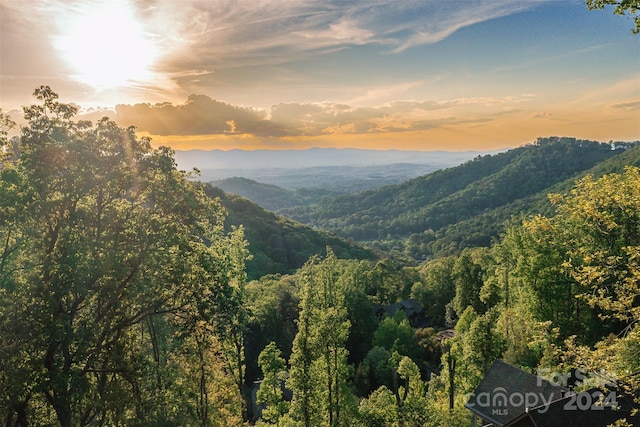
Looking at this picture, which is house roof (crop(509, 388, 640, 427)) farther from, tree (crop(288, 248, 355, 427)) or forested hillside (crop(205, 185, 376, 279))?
forested hillside (crop(205, 185, 376, 279))

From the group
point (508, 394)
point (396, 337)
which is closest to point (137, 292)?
point (508, 394)

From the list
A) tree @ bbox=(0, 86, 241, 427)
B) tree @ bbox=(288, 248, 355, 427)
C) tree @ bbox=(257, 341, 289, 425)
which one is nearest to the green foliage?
tree @ bbox=(257, 341, 289, 425)

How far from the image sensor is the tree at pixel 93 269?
350 inches

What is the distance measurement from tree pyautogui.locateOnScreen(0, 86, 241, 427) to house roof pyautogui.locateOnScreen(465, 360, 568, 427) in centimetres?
1234

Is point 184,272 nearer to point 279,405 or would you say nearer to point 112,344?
point 112,344

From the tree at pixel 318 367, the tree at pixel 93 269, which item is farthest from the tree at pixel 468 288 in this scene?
the tree at pixel 93 269

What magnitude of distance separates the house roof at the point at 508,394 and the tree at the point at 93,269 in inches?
486

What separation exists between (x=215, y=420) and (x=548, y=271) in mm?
19529

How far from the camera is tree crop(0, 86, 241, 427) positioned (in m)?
8.88

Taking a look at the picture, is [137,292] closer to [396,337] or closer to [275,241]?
[396,337]

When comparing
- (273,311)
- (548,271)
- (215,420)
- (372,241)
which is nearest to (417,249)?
(372,241)

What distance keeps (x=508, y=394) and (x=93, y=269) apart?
16.3m

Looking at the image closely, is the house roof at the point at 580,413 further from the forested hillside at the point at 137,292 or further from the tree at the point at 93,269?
the tree at the point at 93,269

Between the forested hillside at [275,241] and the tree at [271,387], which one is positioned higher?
the tree at [271,387]
